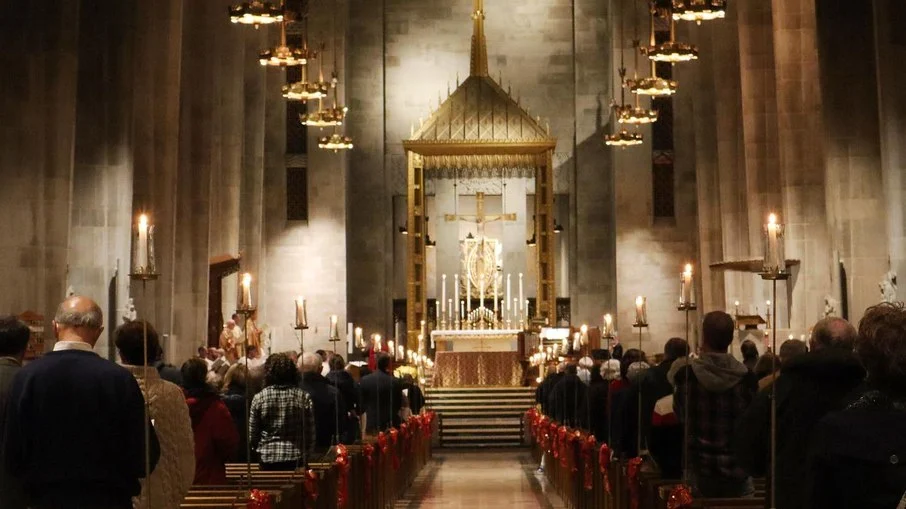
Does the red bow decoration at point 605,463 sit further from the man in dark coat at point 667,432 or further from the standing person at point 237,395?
the standing person at point 237,395

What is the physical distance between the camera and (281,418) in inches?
512

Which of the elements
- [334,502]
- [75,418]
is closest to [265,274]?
[334,502]

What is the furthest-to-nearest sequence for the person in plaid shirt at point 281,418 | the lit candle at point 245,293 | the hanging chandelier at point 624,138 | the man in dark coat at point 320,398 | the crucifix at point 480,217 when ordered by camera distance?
1. the crucifix at point 480,217
2. the hanging chandelier at point 624,138
3. the man in dark coat at point 320,398
4. the person in plaid shirt at point 281,418
5. the lit candle at point 245,293

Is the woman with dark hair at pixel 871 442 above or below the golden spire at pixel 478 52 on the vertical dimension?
below

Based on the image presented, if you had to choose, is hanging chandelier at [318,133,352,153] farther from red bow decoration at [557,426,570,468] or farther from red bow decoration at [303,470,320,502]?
red bow decoration at [303,470,320,502]

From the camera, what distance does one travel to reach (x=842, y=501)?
499 cm

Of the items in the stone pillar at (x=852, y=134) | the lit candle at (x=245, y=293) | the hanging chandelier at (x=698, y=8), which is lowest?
the lit candle at (x=245, y=293)

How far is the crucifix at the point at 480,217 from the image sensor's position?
4047 centimetres

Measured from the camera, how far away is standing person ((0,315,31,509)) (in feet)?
25.1

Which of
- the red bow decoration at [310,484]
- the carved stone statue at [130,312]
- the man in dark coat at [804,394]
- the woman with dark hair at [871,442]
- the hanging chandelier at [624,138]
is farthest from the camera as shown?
the hanging chandelier at [624,138]

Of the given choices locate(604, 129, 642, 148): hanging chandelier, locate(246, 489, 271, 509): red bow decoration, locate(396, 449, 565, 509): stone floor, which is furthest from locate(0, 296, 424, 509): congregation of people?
locate(604, 129, 642, 148): hanging chandelier

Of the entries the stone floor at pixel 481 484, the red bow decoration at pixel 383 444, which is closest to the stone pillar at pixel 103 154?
the stone floor at pixel 481 484

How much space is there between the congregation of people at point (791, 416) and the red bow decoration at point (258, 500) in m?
2.71

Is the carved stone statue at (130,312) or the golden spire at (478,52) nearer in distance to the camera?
the carved stone statue at (130,312)
